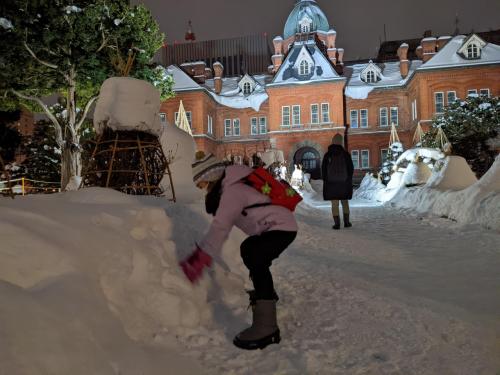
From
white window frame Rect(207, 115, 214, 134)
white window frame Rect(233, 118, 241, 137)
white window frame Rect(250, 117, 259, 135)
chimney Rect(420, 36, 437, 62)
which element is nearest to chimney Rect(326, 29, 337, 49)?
chimney Rect(420, 36, 437, 62)

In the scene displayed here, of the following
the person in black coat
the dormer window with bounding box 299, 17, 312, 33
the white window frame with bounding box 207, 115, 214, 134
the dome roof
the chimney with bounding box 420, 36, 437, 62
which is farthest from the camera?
the dome roof

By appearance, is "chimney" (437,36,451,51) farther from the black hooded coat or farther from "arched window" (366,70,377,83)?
the black hooded coat

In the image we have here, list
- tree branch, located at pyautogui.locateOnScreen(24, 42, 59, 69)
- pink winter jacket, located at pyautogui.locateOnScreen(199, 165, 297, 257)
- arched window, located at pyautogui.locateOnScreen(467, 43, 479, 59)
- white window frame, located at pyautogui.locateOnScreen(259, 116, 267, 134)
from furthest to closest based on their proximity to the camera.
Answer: white window frame, located at pyautogui.locateOnScreen(259, 116, 267, 134)
arched window, located at pyautogui.locateOnScreen(467, 43, 479, 59)
tree branch, located at pyautogui.locateOnScreen(24, 42, 59, 69)
pink winter jacket, located at pyautogui.locateOnScreen(199, 165, 297, 257)

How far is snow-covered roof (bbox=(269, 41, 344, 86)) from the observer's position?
37344 mm

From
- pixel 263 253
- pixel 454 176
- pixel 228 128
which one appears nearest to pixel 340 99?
pixel 228 128

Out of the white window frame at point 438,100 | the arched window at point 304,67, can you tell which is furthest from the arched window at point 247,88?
the white window frame at point 438,100

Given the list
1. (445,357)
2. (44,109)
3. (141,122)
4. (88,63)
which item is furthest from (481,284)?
(44,109)

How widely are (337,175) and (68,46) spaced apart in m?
12.1

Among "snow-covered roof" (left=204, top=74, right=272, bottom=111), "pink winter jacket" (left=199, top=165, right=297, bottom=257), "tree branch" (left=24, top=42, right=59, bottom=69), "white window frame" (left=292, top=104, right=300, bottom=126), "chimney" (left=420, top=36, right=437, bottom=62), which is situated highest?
"chimney" (left=420, top=36, right=437, bottom=62)

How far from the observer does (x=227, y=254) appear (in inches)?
196

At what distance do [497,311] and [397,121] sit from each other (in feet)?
124

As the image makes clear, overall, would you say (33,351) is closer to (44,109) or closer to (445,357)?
(445,357)

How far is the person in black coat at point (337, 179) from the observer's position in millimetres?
8852

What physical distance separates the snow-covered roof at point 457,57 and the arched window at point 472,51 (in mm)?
438
